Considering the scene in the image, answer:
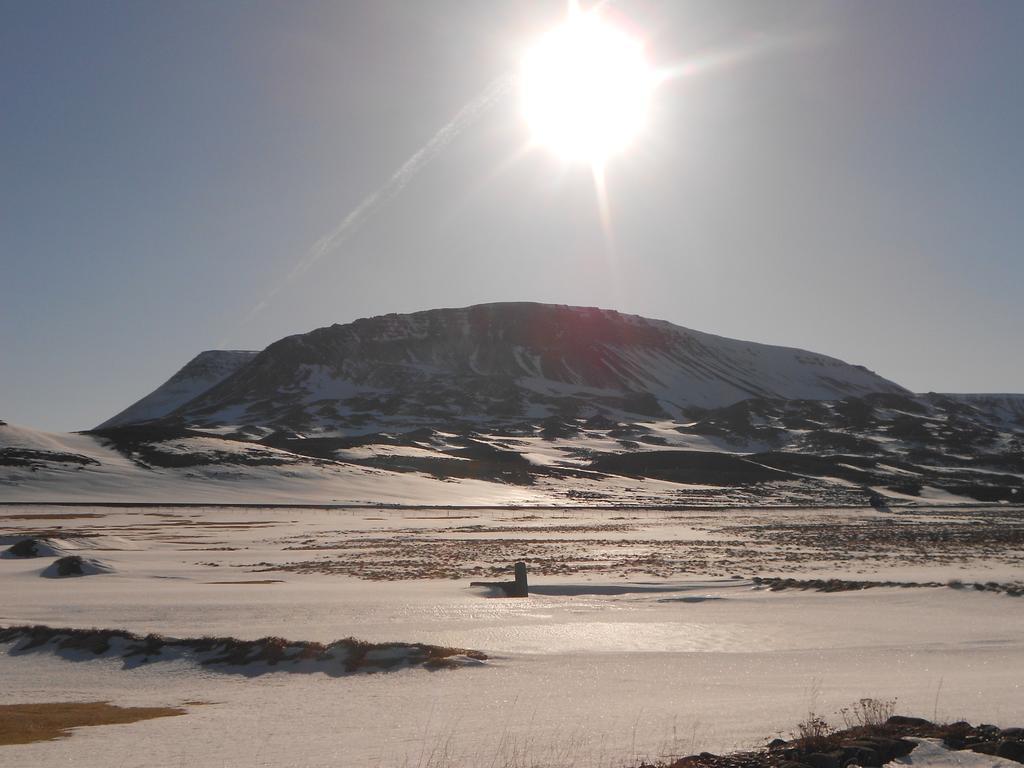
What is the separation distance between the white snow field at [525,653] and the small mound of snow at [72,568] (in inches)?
19.9

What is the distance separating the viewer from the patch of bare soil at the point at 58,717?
401 inches

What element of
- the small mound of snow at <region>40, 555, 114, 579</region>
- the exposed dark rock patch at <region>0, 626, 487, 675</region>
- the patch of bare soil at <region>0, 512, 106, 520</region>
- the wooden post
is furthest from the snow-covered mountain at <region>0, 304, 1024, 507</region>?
the exposed dark rock patch at <region>0, 626, 487, 675</region>

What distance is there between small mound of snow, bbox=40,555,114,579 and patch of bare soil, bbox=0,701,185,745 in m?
17.0

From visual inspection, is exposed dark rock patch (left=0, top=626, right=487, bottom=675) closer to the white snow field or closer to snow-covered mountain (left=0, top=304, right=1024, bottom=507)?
the white snow field

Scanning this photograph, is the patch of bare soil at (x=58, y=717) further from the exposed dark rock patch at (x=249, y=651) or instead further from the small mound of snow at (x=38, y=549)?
the small mound of snow at (x=38, y=549)

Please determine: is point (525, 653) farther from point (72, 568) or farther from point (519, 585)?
point (72, 568)

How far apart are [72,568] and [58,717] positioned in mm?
18450

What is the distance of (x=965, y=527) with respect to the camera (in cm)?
5528

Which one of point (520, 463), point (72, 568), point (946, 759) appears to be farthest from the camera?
point (520, 463)

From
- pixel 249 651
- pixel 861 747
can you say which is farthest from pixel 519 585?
pixel 861 747

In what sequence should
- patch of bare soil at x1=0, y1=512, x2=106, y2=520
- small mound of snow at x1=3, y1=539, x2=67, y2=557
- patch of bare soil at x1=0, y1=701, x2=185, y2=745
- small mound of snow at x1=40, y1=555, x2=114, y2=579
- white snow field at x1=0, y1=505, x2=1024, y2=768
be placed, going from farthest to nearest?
patch of bare soil at x1=0, y1=512, x2=106, y2=520 < small mound of snow at x1=3, y1=539, x2=67, y2=557 < small mound of snow at x1=40, y1=555, x2=114, y2=579 < patch of bare soil at x1=0, y1=701, x2=185, y2=745 < white snow field at x1=0, y1=505, x2=1024, y2=768

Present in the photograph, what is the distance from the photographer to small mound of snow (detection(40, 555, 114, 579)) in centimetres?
2725

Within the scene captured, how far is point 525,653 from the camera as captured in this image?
1443 cm

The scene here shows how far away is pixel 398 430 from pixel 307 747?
574ft
